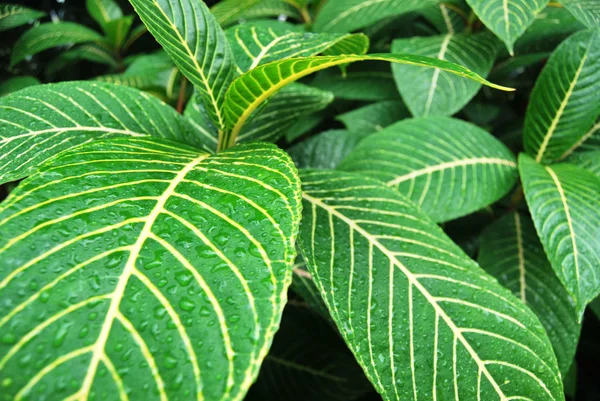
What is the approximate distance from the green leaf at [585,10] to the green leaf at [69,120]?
1.00m

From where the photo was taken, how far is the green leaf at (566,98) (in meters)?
1.04

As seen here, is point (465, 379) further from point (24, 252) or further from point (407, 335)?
point (24, 252)

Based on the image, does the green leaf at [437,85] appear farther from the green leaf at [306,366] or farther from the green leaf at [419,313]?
the green leaf at [306,366]

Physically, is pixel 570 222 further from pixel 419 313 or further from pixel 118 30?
pixel 118 30

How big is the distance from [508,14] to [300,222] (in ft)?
2.55

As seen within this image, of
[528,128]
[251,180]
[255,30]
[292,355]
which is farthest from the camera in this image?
[292,355]

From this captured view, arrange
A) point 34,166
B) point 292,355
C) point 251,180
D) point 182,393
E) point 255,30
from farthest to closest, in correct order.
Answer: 1. point 292,355
2. point 255,30
3. point 34,166
4. point 251,180
5. point 182,393

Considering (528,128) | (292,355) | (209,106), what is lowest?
(292,355)

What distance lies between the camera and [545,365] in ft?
2.16

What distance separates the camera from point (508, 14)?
1.06 meters

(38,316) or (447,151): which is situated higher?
(38,316)

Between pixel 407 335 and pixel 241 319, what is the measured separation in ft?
1.04

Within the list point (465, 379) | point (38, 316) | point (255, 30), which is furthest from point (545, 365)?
point (255, 30)

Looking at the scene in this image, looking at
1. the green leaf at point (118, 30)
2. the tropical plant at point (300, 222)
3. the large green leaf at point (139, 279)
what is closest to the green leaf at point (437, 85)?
the tropical plant at point (300, 222)
